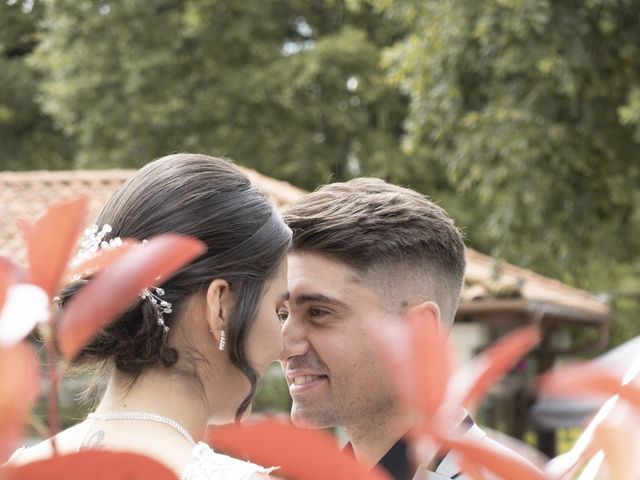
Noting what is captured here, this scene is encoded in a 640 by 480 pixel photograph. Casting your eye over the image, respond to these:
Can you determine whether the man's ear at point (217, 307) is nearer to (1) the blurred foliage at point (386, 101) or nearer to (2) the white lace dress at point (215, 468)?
(2) the white lace dress at point (215, 468)

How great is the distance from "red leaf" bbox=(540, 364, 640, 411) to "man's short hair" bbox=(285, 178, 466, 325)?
2121 mm

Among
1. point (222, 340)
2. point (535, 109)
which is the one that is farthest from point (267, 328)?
point (535, 109)

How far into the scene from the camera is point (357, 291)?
2.49m

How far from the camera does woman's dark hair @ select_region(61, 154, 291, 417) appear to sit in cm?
151

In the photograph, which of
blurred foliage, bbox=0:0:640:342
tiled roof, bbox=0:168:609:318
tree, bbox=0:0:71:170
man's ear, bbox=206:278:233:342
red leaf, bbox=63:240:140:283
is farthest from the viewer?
tree, bbox=0:0:71:170

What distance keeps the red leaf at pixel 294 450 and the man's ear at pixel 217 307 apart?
118 centimetres

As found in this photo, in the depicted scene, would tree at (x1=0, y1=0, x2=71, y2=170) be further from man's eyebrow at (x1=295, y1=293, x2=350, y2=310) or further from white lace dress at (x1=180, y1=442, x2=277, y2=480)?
white lace dress at (x1=180, y1=442, x2=277, y2=480)

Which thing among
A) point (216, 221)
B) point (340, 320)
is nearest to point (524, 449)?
point (216, 221)

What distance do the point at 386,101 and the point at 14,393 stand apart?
1662 centimetres

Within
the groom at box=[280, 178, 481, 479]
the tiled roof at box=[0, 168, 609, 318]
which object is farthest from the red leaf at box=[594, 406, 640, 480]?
the tiled roof at box=[0, 168, 609, 318]

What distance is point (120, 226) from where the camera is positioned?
155 centimetres

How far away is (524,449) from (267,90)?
16203 millimetres

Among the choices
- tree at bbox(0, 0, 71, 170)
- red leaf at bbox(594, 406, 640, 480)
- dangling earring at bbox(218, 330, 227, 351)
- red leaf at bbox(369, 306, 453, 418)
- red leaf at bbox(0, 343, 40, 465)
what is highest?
red leaf at bbox(0, 343, 40, 465)

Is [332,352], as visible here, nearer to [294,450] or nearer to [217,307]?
[217,307]
